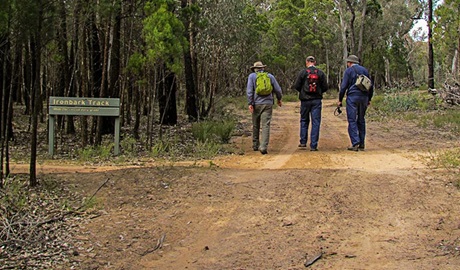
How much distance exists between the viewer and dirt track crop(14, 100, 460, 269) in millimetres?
5781

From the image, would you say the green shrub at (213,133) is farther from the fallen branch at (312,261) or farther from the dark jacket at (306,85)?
the fallen branch at (312,261)

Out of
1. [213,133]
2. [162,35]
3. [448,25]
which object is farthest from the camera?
[448,25]

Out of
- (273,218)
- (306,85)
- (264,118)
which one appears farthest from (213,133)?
(273,218)

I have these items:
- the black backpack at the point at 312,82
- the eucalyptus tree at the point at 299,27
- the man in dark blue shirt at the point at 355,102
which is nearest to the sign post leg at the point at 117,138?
the black backpack at the point at 312,82

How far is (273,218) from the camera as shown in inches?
265

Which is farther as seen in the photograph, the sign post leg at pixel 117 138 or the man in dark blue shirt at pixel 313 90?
the sign post leg at pixel 117 138

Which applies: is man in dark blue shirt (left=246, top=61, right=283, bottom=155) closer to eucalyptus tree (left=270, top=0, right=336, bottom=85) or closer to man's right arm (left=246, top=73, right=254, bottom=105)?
man's right arm (left=246, top=73, right=254, bottom=105)

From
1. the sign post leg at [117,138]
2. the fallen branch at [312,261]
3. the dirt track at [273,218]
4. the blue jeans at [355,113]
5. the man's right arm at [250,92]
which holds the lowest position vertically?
the fallen branch at [312,261]

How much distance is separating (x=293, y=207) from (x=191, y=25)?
11.5 metres

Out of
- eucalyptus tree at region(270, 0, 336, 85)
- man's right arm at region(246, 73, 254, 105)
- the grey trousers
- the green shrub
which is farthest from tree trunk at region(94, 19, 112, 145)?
eucalyptus tree at region(270, 0, 336, 85)

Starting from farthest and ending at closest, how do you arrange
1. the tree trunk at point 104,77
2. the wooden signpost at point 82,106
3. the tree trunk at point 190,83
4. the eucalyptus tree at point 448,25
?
the eucalyptus tree at point 448,25
the tree trunk at point 190,83
the tree trunk at point 104,77
the wooden signpost at point 82,106

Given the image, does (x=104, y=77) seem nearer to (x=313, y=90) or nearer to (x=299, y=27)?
(x=313, y=90)

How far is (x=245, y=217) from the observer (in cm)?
682

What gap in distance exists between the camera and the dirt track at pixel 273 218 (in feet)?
19.0
